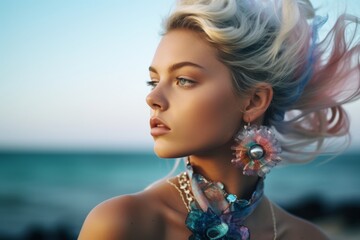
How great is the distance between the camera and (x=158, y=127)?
7.32 feet

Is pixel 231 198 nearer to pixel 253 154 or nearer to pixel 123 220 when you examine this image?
pixel 253 154

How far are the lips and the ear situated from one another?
0.37 m

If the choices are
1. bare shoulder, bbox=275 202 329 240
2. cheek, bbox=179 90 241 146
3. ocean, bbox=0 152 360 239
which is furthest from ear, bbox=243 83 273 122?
ocean, bbox=0 152 360 239

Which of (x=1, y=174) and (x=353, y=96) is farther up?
(x=1, y=174)

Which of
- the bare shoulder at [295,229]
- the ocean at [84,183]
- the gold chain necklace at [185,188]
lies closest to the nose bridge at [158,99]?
the gold chain necklace at [185,188]

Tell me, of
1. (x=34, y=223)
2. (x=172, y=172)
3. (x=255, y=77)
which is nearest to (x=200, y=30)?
(x=255, y=77)

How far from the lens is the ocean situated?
12789 millimetres

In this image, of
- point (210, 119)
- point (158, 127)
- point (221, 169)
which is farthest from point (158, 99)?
point (221, 169)

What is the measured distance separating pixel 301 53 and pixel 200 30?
1.60ft

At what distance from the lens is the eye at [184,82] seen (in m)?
2.23

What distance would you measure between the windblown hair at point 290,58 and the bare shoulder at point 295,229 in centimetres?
33

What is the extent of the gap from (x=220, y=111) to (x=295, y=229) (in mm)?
829

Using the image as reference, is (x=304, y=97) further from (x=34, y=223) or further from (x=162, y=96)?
(x=34, y=223)

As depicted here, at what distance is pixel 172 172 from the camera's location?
2.87 meters
